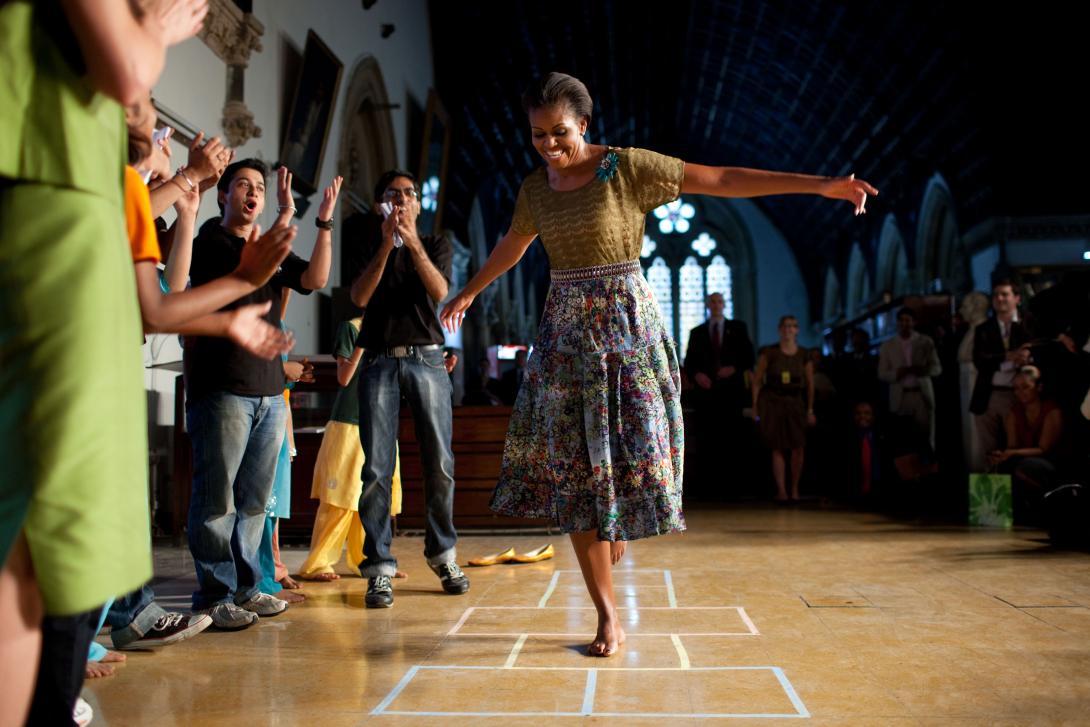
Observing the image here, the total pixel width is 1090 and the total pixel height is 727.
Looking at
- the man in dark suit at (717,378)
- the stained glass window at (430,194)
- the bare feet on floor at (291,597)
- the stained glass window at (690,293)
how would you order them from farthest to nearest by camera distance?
the stained glass window at (690,293)
the stained glass window at (430,194)
the man in dark suit at (717,378)
the bare feet on floor at (291,597)

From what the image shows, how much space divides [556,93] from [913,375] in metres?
7.22

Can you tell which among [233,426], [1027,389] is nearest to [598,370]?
[233,426]

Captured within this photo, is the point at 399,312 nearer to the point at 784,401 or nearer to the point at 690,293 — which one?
the point at 784,401

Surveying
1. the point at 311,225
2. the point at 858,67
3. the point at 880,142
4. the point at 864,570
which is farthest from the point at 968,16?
the point at 864,570

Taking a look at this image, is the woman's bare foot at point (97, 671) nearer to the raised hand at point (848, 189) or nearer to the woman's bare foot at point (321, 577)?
the woman's bare foot at point (321, 577)

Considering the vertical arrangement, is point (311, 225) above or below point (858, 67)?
below

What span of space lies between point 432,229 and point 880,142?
987 cm

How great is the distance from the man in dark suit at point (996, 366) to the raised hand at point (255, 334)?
276 inches

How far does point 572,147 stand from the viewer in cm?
310

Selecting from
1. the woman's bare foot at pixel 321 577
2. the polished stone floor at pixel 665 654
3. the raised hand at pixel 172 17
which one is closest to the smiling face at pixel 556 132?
the polished stone floor at pixel 665 654

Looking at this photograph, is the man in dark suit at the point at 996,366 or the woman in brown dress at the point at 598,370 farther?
the man in dark suit at the point at 996,366

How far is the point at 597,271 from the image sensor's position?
10.1 feet

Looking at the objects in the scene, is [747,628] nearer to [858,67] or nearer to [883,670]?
[883,670]

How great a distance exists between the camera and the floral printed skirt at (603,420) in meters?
3.00
